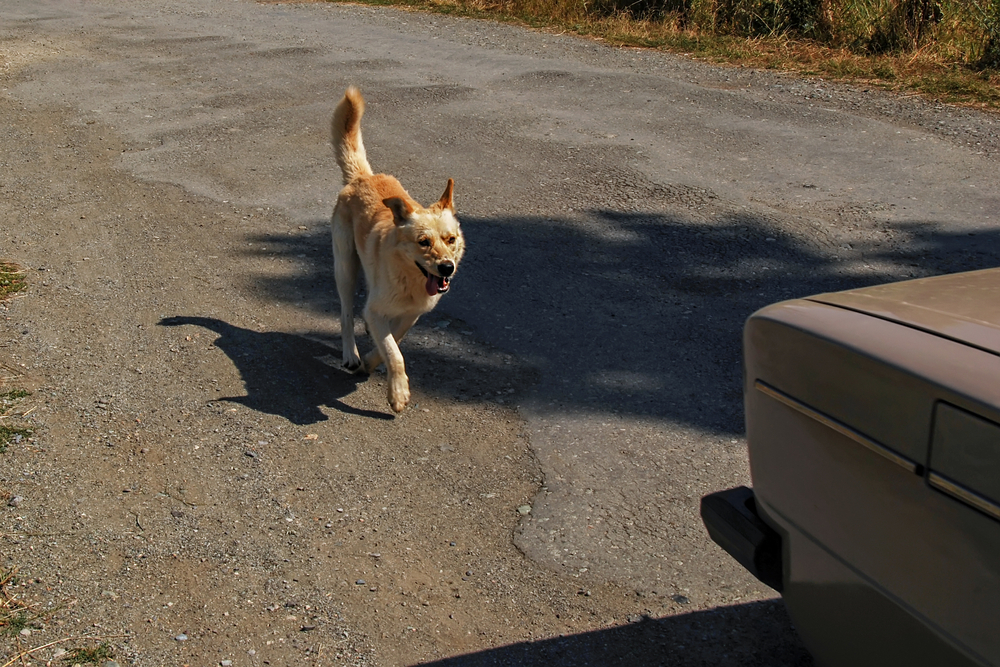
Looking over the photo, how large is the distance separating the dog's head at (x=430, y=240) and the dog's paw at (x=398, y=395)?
532 mm

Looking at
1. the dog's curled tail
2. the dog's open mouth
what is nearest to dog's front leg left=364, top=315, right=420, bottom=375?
the dog's open mouth

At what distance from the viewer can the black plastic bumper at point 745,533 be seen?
2.78m

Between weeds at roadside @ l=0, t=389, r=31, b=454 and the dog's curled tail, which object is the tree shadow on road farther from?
weeds at roadside @ l=0, t=389, r=31, b=454

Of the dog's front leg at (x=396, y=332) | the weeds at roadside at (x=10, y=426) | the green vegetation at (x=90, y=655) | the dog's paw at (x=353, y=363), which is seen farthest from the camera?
the dog's paw at (x=353, y=363)

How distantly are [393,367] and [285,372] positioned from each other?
852mm

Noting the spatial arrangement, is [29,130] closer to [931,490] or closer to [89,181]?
[89,181]

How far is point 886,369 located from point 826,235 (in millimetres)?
5185

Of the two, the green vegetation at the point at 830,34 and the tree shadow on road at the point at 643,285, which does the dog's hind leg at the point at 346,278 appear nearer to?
the tree shadow on road at the point at 643,285

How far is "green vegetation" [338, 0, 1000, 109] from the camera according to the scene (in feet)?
36.5

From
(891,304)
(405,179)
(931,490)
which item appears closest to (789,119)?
(405,179)

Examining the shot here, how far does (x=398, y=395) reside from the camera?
4973 mm

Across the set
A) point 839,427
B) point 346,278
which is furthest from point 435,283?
point 839,427

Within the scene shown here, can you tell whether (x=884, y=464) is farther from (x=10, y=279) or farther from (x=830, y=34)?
(x=830, y=34)

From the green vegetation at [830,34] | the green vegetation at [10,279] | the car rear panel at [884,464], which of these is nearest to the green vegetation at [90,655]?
the car rear panel at [884,464]
